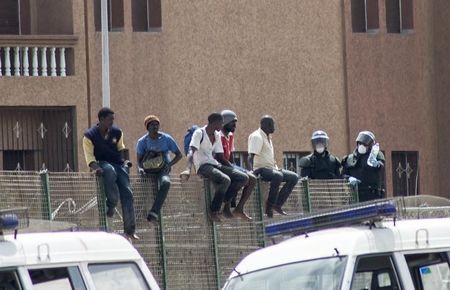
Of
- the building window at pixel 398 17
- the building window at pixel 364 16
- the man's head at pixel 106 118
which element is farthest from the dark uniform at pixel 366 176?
the building window at pixel 398 17

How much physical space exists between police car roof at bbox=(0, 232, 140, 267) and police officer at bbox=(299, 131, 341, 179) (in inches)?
388

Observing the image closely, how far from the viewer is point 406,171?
124 ft

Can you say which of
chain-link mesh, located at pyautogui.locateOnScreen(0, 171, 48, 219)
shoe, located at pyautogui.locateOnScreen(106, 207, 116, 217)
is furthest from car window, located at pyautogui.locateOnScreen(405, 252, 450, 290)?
shoe, located at pyautogui.locateOnScreen(106, 207, 116, 217)

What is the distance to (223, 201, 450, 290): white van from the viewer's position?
1445 cm

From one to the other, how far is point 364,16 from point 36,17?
24.3 ft

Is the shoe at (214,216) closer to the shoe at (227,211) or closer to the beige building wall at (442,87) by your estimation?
the shoe at (227,211)

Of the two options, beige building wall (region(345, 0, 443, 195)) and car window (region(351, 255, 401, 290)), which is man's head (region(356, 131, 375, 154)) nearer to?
car window (region(351, 255, 401, 290))

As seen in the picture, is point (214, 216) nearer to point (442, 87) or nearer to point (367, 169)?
point (367, 169)

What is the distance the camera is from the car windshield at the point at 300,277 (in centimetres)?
1439

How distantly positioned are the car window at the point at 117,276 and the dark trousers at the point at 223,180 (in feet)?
20.7

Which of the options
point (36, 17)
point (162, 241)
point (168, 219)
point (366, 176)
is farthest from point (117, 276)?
point (36, 17)

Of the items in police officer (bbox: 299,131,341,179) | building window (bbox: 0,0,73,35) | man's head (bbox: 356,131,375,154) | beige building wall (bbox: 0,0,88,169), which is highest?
building window (bbox: 0,0,73,35)

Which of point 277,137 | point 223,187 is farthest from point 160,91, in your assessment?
point 223,187

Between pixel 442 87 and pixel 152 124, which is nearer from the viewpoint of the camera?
pixel 152 124
